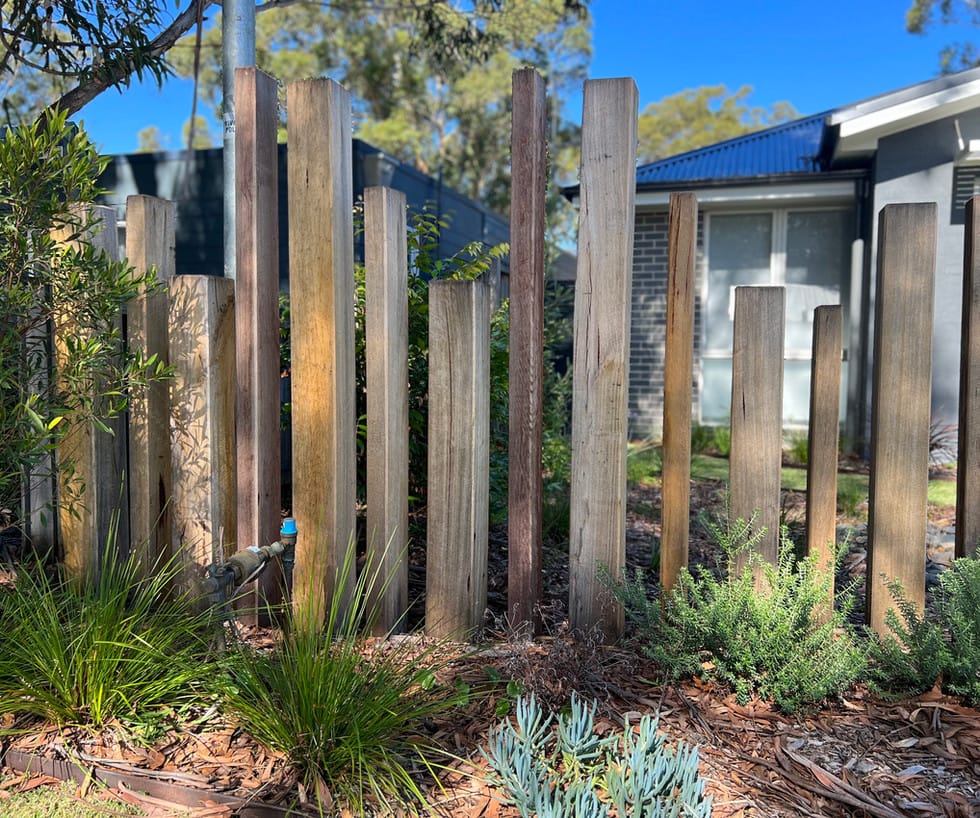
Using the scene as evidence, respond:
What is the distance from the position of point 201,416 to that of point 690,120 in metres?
41.0

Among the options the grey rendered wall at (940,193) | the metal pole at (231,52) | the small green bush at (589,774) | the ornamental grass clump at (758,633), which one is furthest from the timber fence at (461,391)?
the grey rendered wall at (940,193)

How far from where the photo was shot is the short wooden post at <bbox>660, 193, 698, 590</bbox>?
100 inches

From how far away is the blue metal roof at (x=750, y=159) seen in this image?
9.86 metres

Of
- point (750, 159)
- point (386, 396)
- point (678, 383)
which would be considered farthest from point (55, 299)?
point (750, 159)

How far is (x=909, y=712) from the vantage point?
2232 mm

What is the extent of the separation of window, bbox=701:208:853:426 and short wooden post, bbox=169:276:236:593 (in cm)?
828

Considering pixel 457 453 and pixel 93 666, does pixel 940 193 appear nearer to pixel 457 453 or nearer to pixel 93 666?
pixel 457 453

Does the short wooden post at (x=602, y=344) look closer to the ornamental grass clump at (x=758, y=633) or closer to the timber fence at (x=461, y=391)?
the timber fence at (x=461, y=391)

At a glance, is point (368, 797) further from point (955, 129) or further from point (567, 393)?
point (955, 129)

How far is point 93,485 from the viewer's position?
2.84 m

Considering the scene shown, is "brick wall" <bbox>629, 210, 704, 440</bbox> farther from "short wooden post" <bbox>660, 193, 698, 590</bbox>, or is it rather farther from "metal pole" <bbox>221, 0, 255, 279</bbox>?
"short wooden post" <bbox>660, 193, 698, 590</bbox>

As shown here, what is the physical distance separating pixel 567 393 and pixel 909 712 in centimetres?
441

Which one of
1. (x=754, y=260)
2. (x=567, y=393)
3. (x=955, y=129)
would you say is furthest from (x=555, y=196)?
(x=567, y=393)

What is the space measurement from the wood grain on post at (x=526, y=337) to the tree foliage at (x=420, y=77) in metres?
24.8
